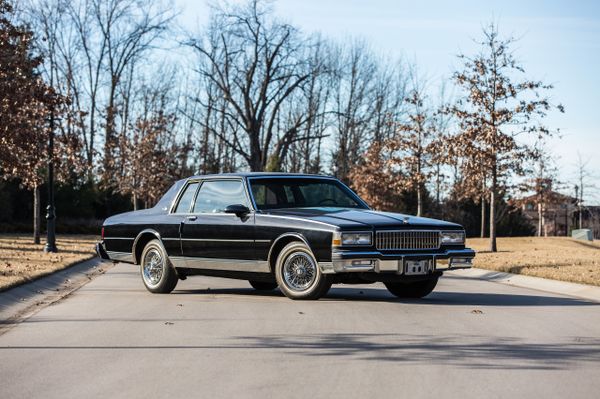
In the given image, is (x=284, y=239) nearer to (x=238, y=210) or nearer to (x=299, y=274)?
(x=299, y=274)

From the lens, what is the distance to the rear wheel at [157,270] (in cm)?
1451

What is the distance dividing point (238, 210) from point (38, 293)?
366cm

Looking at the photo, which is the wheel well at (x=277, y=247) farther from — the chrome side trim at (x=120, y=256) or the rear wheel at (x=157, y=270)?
the chrome side trim at (x=120, y=256)

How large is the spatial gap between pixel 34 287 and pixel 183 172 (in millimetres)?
48765

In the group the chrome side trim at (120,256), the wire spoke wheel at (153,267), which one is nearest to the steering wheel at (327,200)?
the wire spoke wheel at (153,267)

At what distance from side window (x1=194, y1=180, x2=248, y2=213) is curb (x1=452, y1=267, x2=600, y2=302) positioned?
5.43 m

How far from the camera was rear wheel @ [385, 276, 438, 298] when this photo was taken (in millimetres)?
13641

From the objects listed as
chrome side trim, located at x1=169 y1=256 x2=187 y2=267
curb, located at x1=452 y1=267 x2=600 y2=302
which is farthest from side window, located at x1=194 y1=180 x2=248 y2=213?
curb, located at x1=452 y1=267 x2=600 y2=302

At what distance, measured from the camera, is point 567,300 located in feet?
45.4

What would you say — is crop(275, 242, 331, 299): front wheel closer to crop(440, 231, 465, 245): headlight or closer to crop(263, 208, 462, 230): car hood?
crop(263, 208, 462, 230): car hood

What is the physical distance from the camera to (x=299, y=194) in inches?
550

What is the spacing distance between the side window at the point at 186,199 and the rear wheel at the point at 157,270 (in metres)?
0.63

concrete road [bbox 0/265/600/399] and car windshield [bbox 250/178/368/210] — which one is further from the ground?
car windshield [bbox 250/178/368/210]

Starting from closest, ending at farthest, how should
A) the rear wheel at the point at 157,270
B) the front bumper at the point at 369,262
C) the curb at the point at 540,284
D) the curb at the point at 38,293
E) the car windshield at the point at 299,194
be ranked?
the curb at the point at 38,293
the front bumper at the point at 369,262
the car windshield at the point at 299,194
the rear wheel at the point at 157,270
the curb at the point at 540,284
